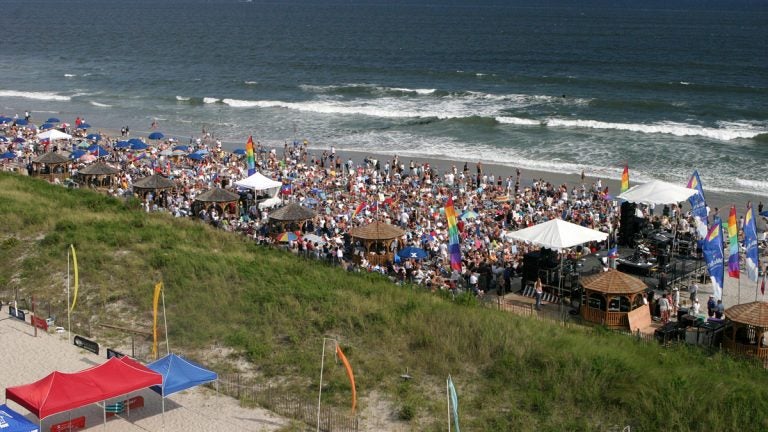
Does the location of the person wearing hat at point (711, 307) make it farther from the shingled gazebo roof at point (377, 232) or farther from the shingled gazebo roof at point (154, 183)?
the shingled gazebo roof at point (154, 183)

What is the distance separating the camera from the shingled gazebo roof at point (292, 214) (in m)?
30.2

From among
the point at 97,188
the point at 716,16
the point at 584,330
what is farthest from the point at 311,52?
the point at 716,16

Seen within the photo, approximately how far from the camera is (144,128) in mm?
59594

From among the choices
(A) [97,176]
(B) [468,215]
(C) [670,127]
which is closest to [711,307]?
(B) [468,215]

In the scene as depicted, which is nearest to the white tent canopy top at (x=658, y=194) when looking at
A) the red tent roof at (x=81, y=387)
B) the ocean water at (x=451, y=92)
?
the ocean water at (x=451, y=92)

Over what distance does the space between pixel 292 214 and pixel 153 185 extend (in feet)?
25.0

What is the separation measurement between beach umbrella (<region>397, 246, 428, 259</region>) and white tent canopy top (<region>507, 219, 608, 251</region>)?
3.11 meters

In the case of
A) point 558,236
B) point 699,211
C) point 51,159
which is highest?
point 699,211

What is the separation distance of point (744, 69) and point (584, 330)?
74.0 metres

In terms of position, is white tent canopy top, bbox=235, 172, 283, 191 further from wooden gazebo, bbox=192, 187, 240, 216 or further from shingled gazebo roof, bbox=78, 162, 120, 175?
shingled gazebo roof, bbox=78, 162, 120, 175

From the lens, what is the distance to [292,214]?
30.4 metres

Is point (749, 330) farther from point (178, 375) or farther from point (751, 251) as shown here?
point (178, 375)

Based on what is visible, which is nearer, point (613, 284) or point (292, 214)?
point (613, 284)

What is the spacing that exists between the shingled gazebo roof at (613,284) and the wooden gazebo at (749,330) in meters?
2.55
